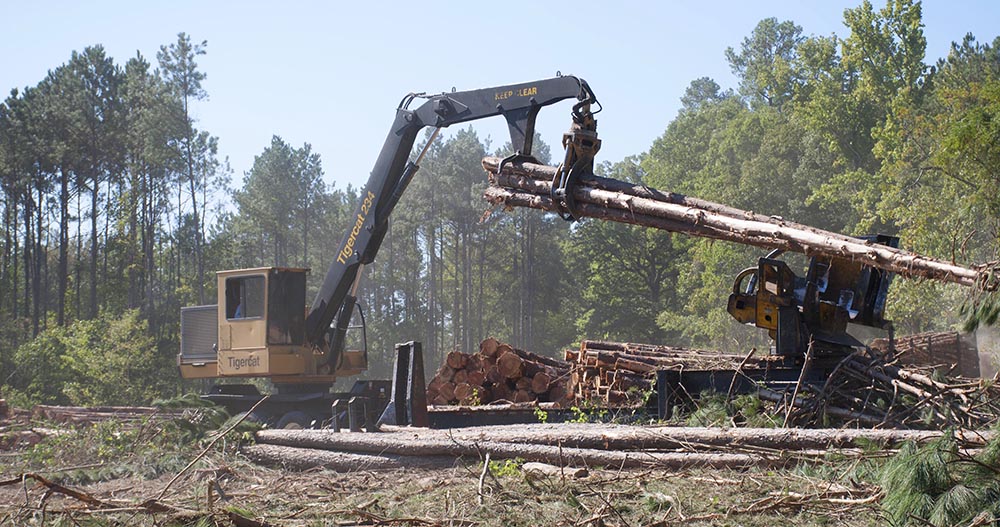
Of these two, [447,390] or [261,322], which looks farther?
[261,322]

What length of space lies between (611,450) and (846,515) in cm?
241

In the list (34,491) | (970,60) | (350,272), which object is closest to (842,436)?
(34,491)

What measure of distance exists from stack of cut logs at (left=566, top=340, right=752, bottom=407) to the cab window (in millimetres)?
5546

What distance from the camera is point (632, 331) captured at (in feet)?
145

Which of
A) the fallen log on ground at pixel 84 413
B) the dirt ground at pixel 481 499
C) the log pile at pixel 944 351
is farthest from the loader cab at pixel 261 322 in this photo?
the log pile at pixel 944 351

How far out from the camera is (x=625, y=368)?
11266mm

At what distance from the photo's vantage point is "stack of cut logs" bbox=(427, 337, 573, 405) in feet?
44.0

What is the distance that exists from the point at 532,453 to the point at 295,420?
7.77 metres

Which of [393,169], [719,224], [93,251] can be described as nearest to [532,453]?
[719,224]

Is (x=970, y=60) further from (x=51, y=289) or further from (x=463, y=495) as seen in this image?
(x=51, y=289)

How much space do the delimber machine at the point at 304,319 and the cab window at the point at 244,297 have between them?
0.05ft

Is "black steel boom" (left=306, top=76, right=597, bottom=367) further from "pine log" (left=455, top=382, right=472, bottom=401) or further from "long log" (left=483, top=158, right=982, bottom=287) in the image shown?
"pine log" (left=455, top=382, right=472, bottom=401)

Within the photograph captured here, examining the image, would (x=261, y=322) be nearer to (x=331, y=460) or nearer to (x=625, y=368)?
(x=331, y=460)

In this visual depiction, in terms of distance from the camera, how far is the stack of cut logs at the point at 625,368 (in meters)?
11.0
